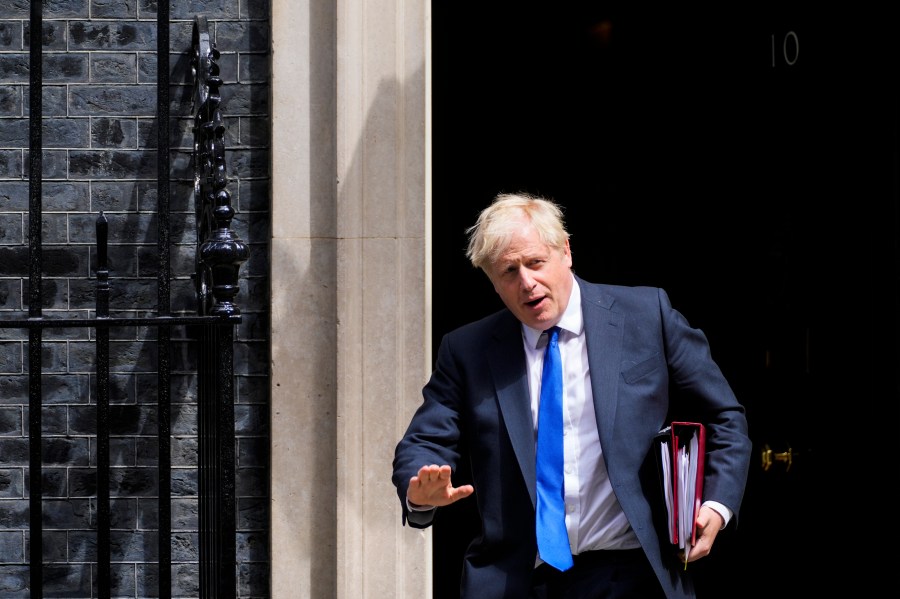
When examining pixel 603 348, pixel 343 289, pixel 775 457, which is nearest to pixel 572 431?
pixel 603 348

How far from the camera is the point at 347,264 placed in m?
4.40

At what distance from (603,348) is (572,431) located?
0.23 metres

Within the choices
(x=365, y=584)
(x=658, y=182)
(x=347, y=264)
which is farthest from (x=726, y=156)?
(x=365, y=584)

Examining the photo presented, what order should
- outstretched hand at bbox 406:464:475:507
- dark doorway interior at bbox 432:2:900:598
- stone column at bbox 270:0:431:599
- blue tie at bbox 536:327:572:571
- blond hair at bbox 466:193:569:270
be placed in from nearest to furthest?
outstretched hand at bbox 406:464:475:507
blue tie at bbox 536:327:572:571
blond hair at bbox 466:193:569:270
stone column at bbox 270:0:431:599
dark doorway interior at bbox 432:2:900:598

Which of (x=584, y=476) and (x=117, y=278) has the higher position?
(x=117, y=278)

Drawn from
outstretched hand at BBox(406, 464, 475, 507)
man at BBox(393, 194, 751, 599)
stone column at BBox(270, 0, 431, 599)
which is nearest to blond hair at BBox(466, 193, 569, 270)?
man at BBox(393, 194, 751, 599)

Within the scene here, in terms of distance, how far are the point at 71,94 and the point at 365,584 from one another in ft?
6.78

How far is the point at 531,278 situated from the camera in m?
3.21

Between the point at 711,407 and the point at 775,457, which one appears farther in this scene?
the point at 775,457

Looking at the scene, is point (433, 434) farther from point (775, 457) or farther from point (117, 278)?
point (775, 457)

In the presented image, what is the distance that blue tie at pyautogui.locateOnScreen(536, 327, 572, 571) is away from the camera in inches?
123

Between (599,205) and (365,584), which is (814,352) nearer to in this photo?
(599,205)

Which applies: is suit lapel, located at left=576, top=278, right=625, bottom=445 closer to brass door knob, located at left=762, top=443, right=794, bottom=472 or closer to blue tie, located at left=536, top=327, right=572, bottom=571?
blue tie, located at left=536, top=327, right=572, bottom=571

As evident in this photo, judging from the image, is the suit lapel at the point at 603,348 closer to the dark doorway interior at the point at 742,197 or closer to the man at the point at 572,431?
the man at the point at 572,431
